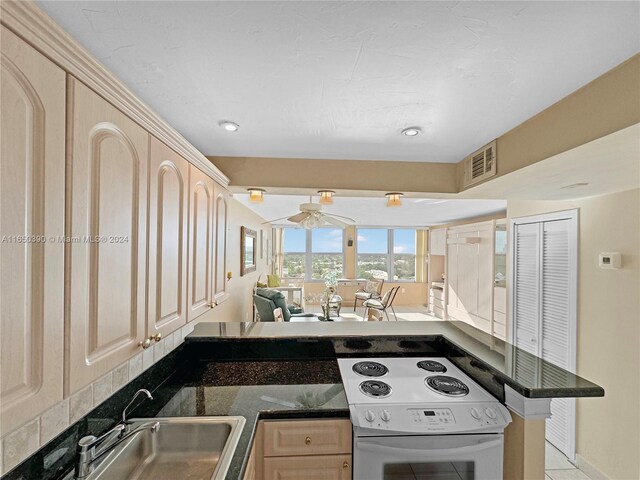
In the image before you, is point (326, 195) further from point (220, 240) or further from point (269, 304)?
point (269, 304)

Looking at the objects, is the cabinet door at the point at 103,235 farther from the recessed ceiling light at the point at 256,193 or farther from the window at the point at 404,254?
the window at the point at 404,254

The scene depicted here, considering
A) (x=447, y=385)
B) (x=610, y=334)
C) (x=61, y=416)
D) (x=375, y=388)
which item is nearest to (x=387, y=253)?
(x=610, y=334)

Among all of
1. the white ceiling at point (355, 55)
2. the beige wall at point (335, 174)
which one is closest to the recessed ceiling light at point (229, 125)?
the white ceiling at point (355, 55)

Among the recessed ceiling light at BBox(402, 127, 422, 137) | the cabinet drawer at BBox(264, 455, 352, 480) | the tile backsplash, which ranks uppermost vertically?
the recessed ceiling light at BBox(402, 127, 422, 137)

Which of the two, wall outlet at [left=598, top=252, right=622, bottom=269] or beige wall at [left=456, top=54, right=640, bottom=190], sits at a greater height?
beige wall at [left=456, top=54, right=640, bottom=190]

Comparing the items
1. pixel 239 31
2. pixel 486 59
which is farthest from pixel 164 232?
pixel 486 59

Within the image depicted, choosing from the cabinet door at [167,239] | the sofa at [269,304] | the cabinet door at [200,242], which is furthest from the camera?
the sofa at [269,304]

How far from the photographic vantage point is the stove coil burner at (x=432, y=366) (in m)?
1.73

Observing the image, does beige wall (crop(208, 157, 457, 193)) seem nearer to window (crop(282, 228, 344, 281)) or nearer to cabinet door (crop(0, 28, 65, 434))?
cabinet door (crop(0, 28, 65, 434))

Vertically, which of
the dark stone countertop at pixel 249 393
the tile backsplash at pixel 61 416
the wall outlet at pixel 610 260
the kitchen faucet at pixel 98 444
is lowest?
the dark stone countertop at pixel 249 393

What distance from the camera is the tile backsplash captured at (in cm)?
77

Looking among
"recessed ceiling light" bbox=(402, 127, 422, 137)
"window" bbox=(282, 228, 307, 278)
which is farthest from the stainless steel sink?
"window" bbox=(282, 228, 307, 278)

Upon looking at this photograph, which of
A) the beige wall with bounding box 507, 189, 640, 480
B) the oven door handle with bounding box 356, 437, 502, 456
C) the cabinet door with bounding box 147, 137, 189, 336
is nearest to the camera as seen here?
the cabinet door with bounding box 147, 137, 189, 336

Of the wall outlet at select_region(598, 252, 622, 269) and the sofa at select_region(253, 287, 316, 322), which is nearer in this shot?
the wall outlet at select_region(598, 252, 622, 269)
